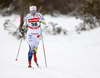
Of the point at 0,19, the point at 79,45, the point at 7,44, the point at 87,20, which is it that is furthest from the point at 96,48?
the point at 0,19

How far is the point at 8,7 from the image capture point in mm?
19438

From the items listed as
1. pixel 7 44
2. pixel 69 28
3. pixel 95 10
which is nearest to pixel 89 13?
pixel 95 10

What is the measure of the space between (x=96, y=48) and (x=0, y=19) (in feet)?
37.7

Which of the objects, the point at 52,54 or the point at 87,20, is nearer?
the point at 52,54

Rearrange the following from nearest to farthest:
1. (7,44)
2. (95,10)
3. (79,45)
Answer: (79,45) < (7,44) < (95,10)

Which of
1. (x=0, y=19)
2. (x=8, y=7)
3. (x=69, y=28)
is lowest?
(x=69, y=28)

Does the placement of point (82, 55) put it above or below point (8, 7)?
below

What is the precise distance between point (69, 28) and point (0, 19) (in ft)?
25.5

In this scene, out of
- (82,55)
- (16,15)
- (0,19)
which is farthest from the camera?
(16,15)

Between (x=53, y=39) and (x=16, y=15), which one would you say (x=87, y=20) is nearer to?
(x=53, y=39)

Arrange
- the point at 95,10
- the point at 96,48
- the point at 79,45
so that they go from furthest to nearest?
the point at 95,10 < the point at 79,45 < the point at 96,48

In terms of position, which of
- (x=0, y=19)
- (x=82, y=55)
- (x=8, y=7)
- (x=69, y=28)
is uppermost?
(x=8, y=7)

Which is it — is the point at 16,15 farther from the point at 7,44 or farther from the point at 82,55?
the point at 82,55

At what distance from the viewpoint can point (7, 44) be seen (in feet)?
41.8
